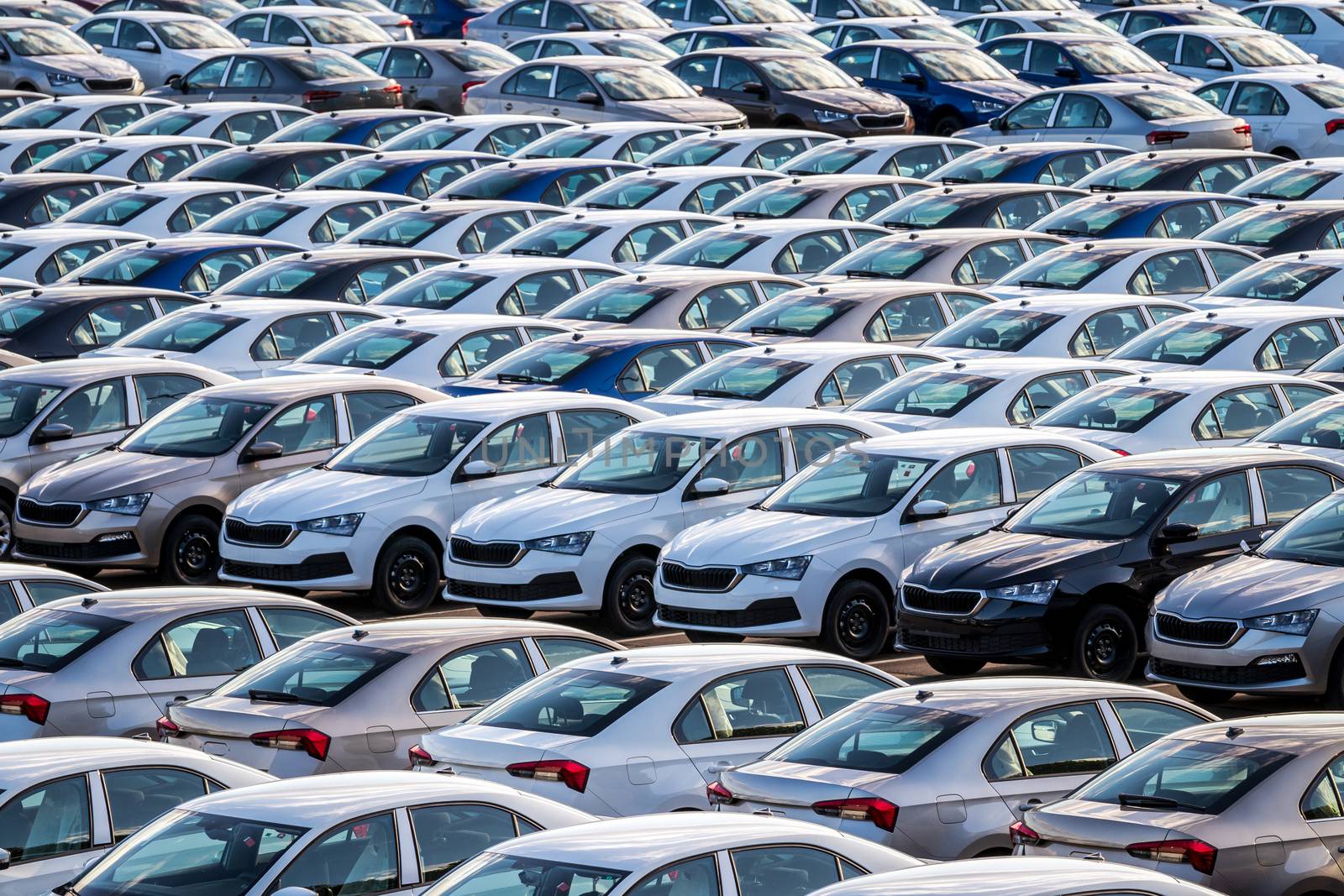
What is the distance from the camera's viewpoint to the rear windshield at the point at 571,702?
11742 millimetres

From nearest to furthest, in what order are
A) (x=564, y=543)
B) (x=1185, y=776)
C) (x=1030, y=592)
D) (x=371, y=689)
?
(x=1185, y=776) < (x=371, y=689) < (x=1030, y=592) < (x=564, y=543)

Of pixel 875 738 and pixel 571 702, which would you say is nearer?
pixel 875 738

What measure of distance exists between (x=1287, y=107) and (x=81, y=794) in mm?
24643

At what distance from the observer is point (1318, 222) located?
2502cm

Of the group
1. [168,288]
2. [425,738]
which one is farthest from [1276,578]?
[168,288]

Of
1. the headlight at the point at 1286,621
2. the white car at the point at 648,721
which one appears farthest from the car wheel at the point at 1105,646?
the white car at the point at 648,721

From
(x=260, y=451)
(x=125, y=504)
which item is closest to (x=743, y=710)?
(x=260, y=451)

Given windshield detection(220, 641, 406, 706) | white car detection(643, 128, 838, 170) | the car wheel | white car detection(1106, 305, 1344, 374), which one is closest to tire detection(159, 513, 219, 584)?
windshield detection(220, 641, 406, 706)

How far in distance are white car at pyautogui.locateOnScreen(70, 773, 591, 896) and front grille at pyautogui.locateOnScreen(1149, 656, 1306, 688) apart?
17.2 ft

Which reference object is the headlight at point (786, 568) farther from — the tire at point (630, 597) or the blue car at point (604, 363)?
the blue car at point (604, 363)

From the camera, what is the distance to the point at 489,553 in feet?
56.6

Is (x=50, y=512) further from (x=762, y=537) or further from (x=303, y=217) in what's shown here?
(x=303, y=217)

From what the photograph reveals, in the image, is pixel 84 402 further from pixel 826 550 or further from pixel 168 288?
pixel 826 550

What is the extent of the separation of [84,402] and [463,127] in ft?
43.9
